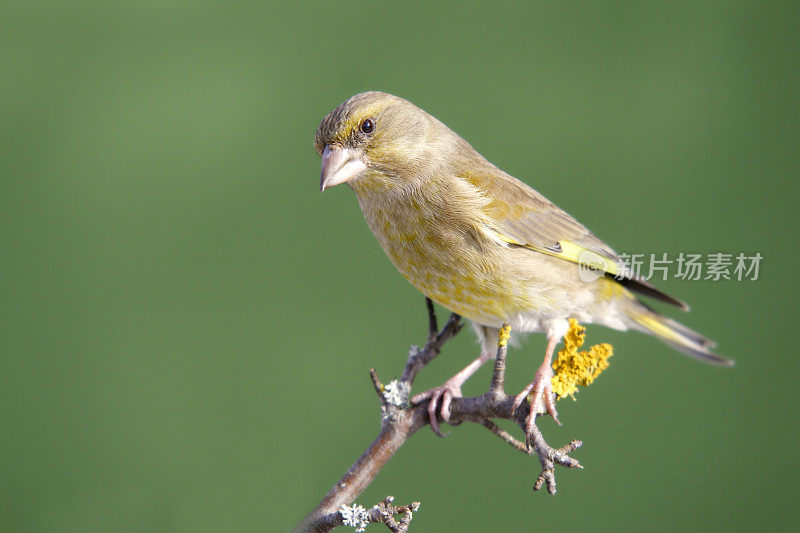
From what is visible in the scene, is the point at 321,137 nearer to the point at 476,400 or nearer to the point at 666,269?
the point at 476,400

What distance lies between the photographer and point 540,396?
1765 millimetres

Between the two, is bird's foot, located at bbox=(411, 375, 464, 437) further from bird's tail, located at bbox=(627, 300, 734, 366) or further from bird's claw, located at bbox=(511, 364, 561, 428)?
bird's tail, located at bbox=(627, 300, 734, 366)

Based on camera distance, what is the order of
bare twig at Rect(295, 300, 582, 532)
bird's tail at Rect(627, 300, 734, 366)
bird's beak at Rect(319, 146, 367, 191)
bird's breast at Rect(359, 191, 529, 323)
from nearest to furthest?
1. bare twig at Rect(295, 300, 582, 532)
2. bird's beak at Rect(319, 146, 367, 191)
3. bird's breast at Rect(359, 191, 529, 323)
4. bird's tail at Rect(627, 300, 734, 366)

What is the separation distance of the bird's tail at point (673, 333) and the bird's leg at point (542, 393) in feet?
2.39

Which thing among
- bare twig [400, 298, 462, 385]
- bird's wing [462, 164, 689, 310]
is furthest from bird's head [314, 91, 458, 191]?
bare twig [400, 298, 462, 385]

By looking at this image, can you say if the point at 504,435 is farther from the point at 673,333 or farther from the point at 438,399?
the point at 673,333

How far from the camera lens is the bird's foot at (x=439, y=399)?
199cm

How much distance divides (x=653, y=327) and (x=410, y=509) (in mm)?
1549

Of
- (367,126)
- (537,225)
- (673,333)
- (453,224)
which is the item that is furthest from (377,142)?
(673,333)

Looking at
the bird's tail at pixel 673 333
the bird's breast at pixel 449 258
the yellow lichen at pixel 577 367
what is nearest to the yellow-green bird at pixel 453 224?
the bird's breast at pixel 449 258

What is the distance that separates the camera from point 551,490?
57.1 inches

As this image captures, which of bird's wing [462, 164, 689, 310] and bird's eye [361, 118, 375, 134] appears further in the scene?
bird's wing [462, 164, 689, 310]

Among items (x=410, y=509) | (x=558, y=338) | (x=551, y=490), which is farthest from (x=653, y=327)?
(x=410, y=509)

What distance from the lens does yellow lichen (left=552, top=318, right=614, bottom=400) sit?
5.29 feet
